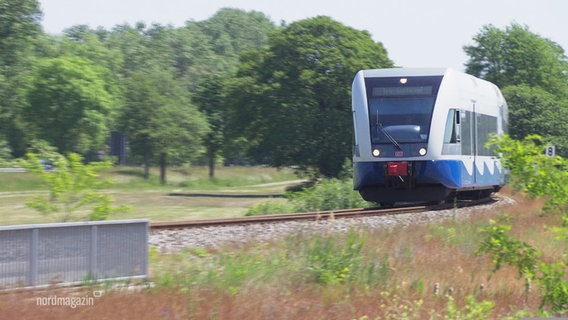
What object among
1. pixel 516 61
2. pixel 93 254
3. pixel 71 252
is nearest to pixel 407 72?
pixel 93 254

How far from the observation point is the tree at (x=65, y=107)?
200 feet

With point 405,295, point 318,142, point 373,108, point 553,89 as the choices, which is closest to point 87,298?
point 405,295

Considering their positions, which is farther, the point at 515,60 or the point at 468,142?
the point at 515,60

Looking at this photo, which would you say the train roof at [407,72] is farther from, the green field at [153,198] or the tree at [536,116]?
the tree at [536,116]

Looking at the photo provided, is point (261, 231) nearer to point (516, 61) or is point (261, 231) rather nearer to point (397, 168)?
point (397, 168)

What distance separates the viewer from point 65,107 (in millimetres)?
61688

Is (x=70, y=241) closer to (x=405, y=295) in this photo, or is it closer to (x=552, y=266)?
(x=405, y=295)

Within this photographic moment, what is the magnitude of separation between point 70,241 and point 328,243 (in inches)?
144

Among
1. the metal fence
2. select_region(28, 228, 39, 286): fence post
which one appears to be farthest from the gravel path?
select_region(28, 228, 39, 286): fence post

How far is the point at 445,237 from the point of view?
16.1 m

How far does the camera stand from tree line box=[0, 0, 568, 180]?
142 ft

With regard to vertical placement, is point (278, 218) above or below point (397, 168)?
below

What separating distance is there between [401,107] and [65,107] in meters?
44.8

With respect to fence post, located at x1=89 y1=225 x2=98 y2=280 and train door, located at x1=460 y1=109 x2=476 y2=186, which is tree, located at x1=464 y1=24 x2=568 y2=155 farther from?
fence post, located at x1=89 y1=225 x2=98 y2=280
